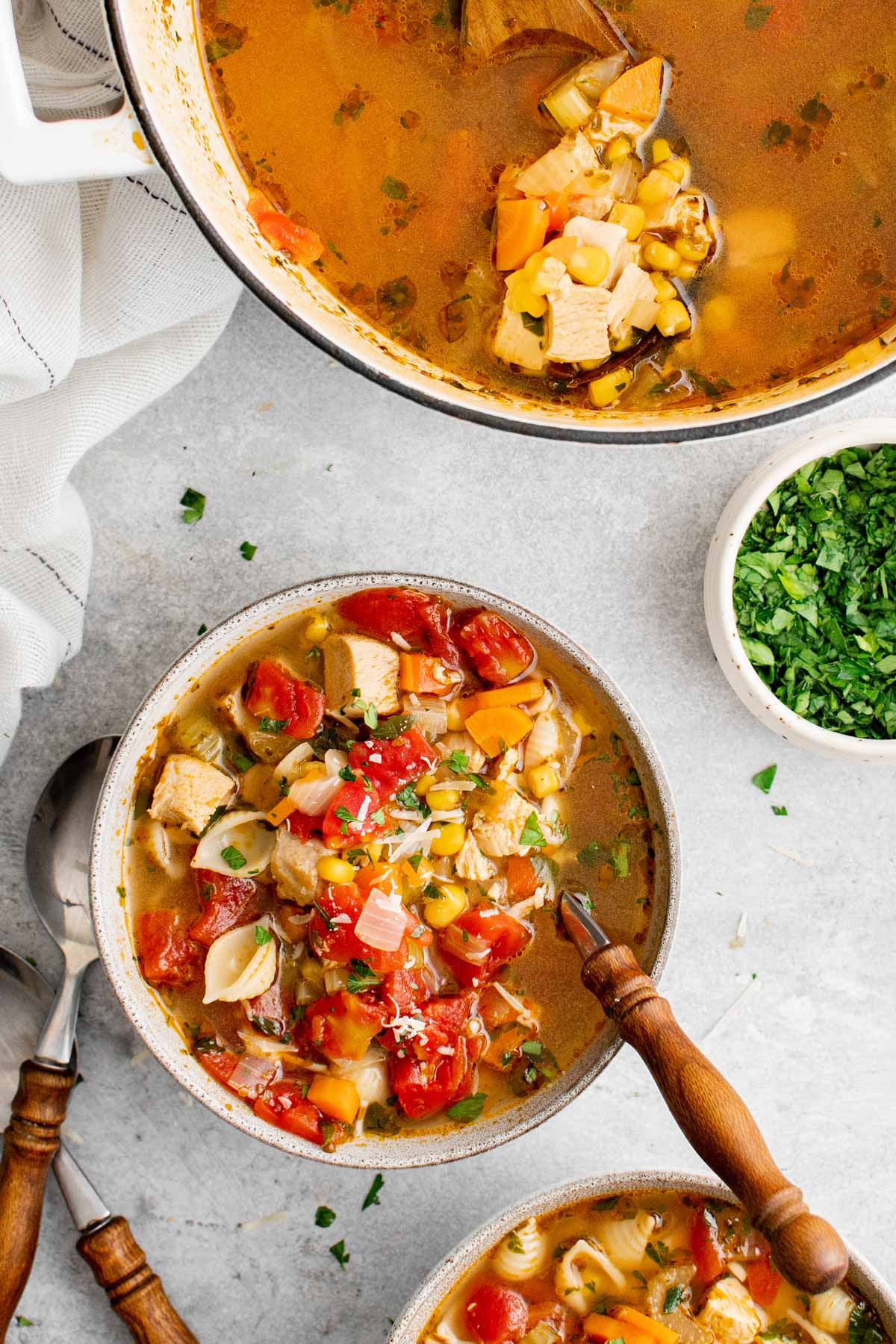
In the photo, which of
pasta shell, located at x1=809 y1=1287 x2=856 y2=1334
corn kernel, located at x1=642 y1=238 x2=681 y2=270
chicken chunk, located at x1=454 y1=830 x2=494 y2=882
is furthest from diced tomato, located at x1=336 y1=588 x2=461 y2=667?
pasta shell, located at x1=809 y1=1287 x2=856 y2=1334

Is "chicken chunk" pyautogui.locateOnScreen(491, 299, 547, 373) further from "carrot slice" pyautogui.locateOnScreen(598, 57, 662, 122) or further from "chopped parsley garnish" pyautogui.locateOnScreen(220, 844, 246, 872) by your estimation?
"chopped parsley garnish" pyautogui.locateOnScreen(220, 844, 246, 872)

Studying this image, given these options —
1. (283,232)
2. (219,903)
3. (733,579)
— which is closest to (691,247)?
(283,232)

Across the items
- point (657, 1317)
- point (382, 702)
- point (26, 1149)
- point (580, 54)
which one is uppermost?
point (580, 54)

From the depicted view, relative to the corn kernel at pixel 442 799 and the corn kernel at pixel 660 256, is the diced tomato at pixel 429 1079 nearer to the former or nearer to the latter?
the corn kernel at pixel 442 799

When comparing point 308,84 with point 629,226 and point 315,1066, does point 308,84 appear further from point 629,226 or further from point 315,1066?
point 315,1066

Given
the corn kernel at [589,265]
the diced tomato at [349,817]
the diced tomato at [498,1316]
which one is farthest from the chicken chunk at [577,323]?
the diced tomato at [498,1316]

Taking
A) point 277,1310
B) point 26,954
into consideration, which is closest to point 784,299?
point 26,954

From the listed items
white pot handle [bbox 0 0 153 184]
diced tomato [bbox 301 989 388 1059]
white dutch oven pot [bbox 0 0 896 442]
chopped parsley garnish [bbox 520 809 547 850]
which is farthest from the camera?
chopped parsley garnish [bbox 520 809 547 850]
